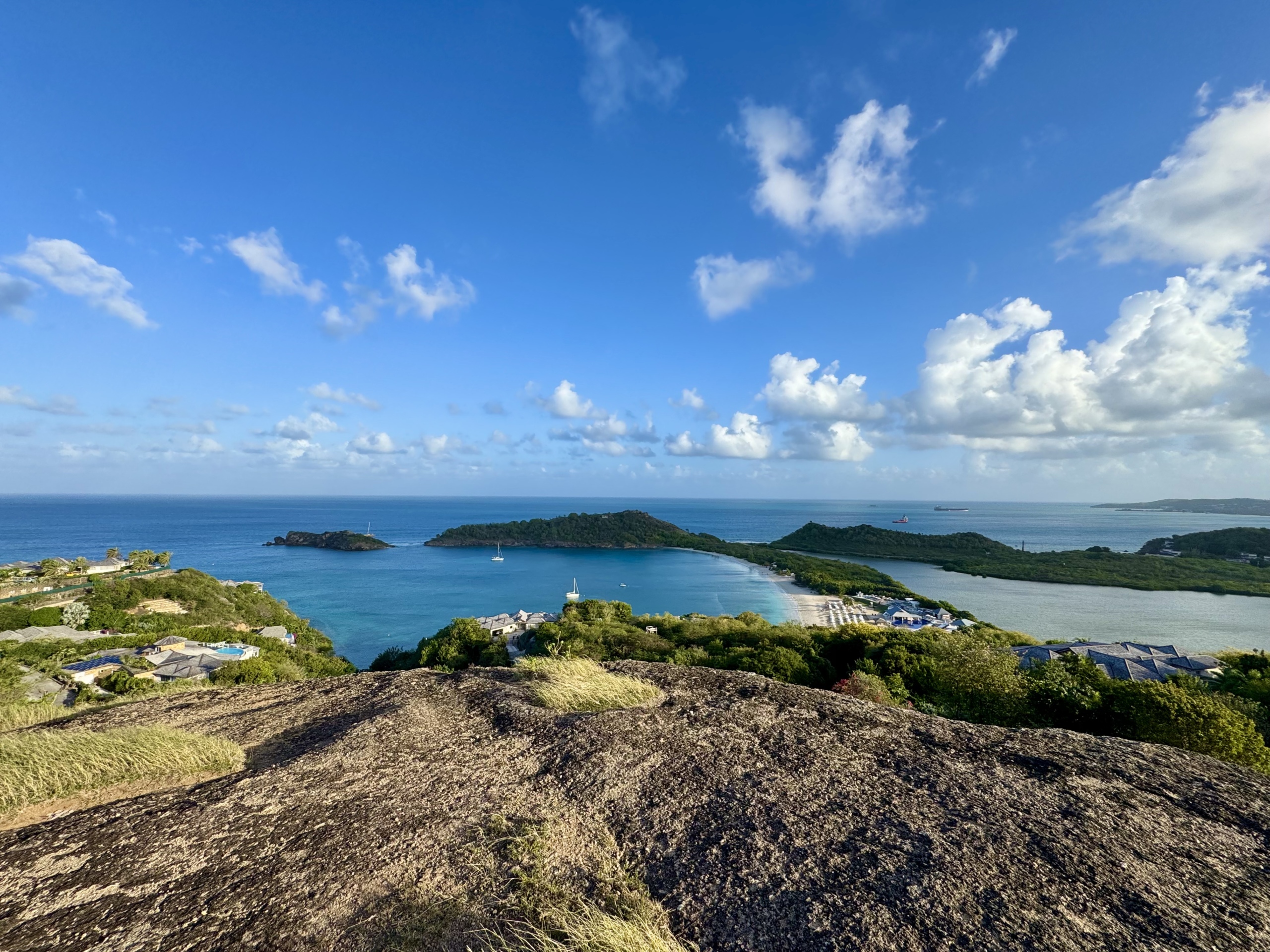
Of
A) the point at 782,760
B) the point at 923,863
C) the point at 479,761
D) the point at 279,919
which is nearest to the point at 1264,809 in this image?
the point at 923,863

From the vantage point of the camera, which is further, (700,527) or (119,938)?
(700,527)

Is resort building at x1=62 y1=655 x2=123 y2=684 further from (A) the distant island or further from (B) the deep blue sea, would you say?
(A) the distant island

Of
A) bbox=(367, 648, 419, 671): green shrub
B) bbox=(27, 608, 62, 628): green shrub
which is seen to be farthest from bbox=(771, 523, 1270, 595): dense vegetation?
bbox=(27, 608, 62, 628): green shrub

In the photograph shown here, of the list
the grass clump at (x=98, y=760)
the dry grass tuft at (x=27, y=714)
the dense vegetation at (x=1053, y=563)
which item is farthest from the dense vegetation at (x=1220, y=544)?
the dry grass tuft at (x=27, y=714)

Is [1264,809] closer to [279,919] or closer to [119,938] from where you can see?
[279,919]

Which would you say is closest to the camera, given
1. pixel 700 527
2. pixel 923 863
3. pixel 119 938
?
pixel 119 938

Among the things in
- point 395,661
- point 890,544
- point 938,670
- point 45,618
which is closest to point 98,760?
point 938,670
